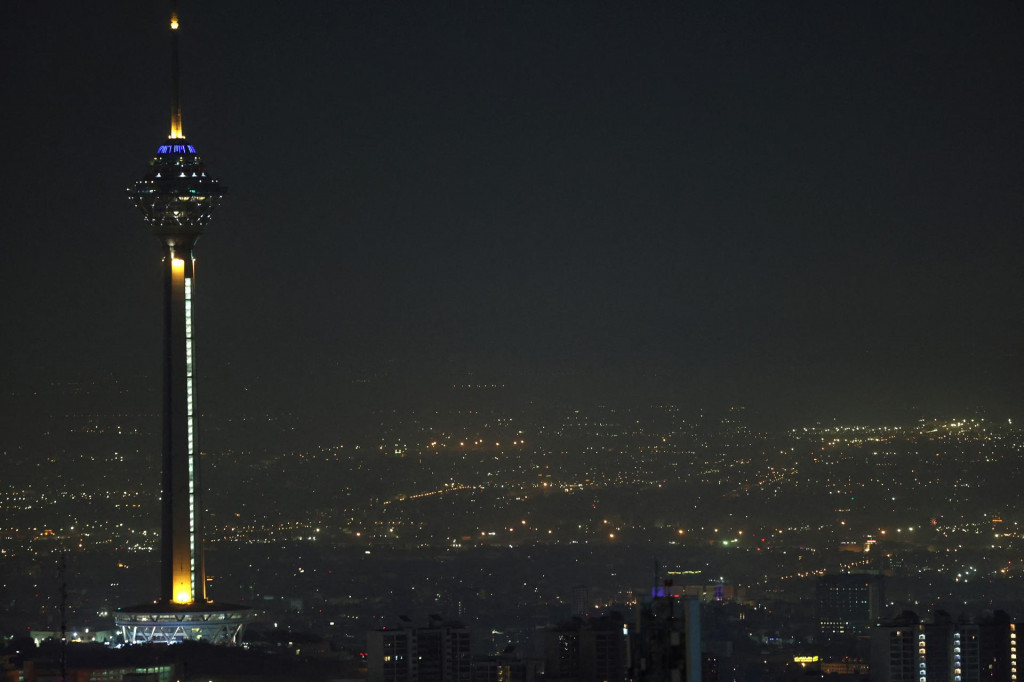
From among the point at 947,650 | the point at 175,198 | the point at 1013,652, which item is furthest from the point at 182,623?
the point at 1013,652

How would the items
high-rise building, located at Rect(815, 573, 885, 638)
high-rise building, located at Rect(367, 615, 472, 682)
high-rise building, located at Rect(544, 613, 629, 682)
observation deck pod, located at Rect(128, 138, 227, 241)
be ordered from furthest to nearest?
1. high-rise building, located at Rect(815, 573, 885, 638)
2. observation deck pod, located at Rect(128, 138, 227, 241)
3. high-rise building, located at Rect(367, 615, 472, 682)
4. high-rise building, located at Rect(544, 613, 629, 682)

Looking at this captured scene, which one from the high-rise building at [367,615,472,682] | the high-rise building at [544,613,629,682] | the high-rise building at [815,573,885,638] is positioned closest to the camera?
the high-rise building at [544,613,629,682]

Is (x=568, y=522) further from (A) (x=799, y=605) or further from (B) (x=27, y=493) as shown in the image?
(B) (x=27, y=493)

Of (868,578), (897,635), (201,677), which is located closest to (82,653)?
(201,677)

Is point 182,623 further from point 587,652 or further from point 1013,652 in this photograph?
point 1013,652

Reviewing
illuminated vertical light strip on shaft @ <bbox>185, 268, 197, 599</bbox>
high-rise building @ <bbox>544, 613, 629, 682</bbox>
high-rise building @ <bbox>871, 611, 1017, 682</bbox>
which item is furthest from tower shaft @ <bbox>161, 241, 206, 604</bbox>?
high-rise building @ <bbox>871, 611, 1017, 682</bbox>

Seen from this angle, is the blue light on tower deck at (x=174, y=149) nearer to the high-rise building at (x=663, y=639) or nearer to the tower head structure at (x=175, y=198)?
the tower head structure at (x=175, y=198)

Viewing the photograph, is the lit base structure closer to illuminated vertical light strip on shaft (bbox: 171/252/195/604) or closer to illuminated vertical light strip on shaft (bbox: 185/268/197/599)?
illuminated vertical light strip on shaft (bbox: 171/252/195/604)
